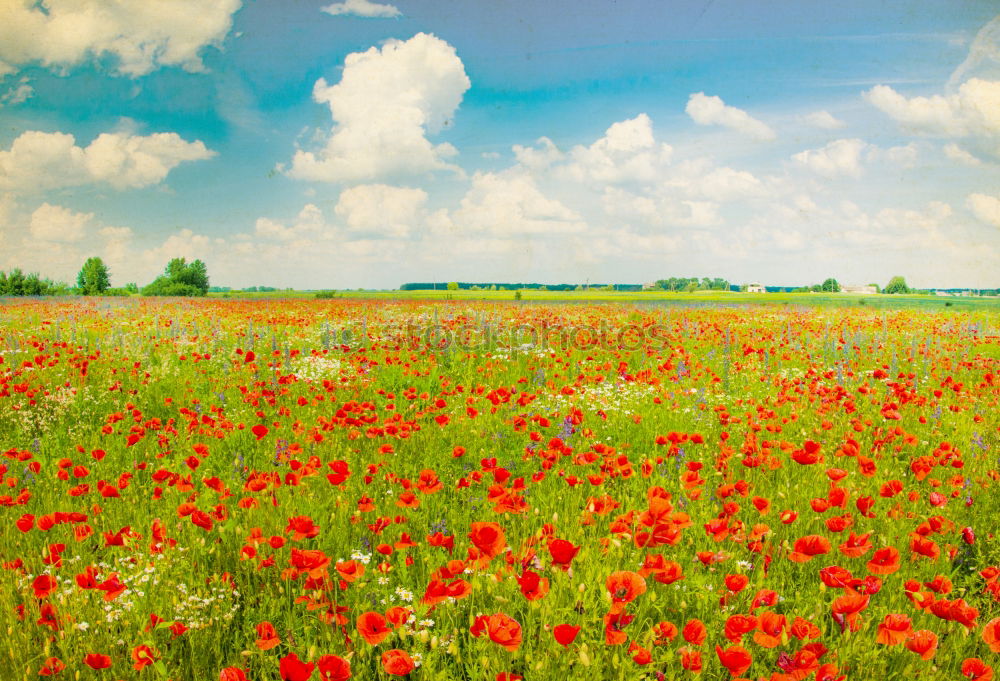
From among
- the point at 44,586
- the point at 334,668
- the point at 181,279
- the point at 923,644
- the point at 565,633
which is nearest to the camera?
the point at 334,668

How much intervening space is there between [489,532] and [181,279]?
67966mm

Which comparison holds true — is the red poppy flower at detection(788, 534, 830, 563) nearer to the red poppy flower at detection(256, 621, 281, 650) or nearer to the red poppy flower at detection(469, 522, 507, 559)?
the red poppy flower at detection(469, 522, 507, 559)

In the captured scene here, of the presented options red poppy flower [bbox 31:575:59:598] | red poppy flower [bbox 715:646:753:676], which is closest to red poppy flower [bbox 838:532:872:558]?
red poppy flower [bbox 715:646:753:676]

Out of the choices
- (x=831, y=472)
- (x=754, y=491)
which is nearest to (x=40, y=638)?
(x=831, y=472)

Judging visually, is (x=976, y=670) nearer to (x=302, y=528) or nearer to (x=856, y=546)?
(x=856, y=546)

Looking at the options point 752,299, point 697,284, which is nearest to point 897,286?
point 697,284

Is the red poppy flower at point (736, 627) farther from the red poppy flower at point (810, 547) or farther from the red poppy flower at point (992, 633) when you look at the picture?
the red poppy flower at point (992, 633)

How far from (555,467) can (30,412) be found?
5.43 m

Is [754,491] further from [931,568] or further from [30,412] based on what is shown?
[30,412]

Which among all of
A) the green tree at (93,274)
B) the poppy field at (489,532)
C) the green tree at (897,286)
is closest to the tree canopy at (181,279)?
the green tree at (93,274)

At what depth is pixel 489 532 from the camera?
1968mm

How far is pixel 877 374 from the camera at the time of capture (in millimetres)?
5781

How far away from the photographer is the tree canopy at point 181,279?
53.2 meters

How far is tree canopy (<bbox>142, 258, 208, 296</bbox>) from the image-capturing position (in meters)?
53.2
